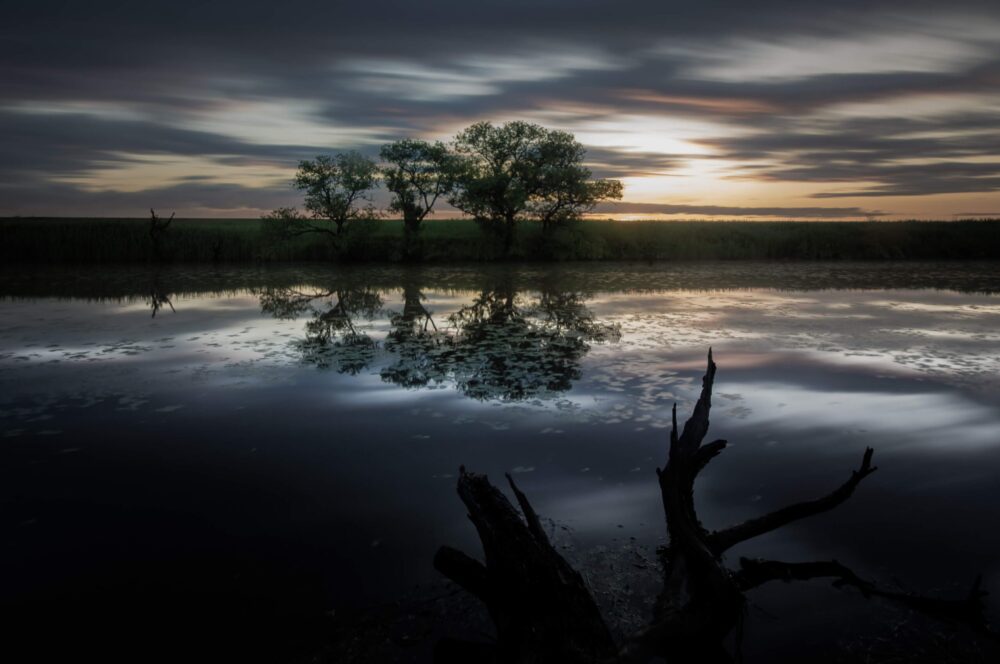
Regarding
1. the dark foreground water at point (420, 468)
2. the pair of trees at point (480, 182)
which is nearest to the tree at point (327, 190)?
the pair of trees at point (480, 182)

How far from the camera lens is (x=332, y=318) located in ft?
65.1

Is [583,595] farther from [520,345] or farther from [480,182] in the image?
[480,182]

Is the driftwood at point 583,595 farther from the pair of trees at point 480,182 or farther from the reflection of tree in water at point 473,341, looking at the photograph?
the pair of trees at point 480,182

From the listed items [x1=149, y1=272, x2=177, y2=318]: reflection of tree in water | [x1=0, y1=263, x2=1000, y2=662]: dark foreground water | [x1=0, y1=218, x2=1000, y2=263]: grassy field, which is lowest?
[x1=0, y1=263, x2=1000, y2=662]: dark foreground water

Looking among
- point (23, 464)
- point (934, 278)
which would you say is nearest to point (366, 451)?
point (23, 464)

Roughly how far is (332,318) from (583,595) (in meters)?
16.8

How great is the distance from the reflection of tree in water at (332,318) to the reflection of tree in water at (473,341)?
0.02 meters

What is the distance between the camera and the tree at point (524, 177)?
42.6 meters

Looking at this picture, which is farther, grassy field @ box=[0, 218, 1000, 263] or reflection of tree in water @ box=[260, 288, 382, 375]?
grassy field @ box=[0, 218, 1000, 263]

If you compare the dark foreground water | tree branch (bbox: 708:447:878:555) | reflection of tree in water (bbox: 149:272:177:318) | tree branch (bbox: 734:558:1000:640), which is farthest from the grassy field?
tree branch (bbox: 708:447:878:555)

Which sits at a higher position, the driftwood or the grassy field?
the grassy field

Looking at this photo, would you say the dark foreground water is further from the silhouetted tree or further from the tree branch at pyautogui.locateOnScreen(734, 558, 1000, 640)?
the silhouetted tree

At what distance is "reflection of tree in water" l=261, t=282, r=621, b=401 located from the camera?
11.9m

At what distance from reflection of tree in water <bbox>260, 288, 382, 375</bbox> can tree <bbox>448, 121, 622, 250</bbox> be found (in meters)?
17.3
